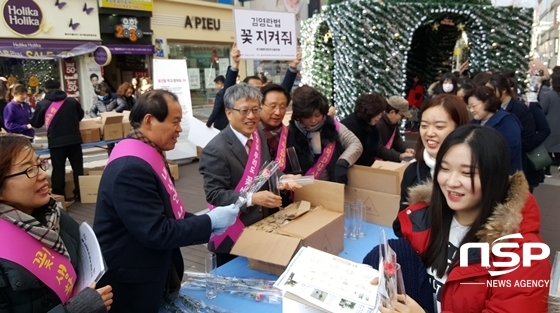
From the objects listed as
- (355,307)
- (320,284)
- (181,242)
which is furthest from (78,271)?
(355,307)

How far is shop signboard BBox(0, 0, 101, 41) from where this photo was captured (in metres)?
11.5

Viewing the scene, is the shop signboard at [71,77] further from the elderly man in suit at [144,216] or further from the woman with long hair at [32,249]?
the woman with long hair at [32,249]

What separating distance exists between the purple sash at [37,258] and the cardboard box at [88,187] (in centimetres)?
482

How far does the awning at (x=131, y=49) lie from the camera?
14.0 meters

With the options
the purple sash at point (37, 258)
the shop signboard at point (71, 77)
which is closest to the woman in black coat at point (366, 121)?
the purple sash at point (37, 258)

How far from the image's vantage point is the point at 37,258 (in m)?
1.32

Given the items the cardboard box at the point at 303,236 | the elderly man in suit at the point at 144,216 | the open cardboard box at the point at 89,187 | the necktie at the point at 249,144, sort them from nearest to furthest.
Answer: the elderly man in suit at the point at 144,216, the cardboard box at the point at 303,236, the necktie at the point at 249,144, the open cardboard box at the point at 89,187

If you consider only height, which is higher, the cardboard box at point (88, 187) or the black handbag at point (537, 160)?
the black handbag at point (537, 160)

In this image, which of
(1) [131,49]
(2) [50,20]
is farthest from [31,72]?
(1) [131,49]

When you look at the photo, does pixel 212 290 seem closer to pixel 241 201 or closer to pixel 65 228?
pixel 241 201

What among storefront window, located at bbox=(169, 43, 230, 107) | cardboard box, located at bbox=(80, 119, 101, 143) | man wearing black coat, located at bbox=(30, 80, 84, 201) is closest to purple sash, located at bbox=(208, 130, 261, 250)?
man wearing black coat, located at bbox=(30, 80, 84, 201)

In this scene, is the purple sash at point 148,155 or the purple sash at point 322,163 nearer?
the purple sash at point 148,155

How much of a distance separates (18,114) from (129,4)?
9615mm

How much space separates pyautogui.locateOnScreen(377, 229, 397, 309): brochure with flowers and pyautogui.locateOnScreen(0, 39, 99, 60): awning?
41.9 ft
